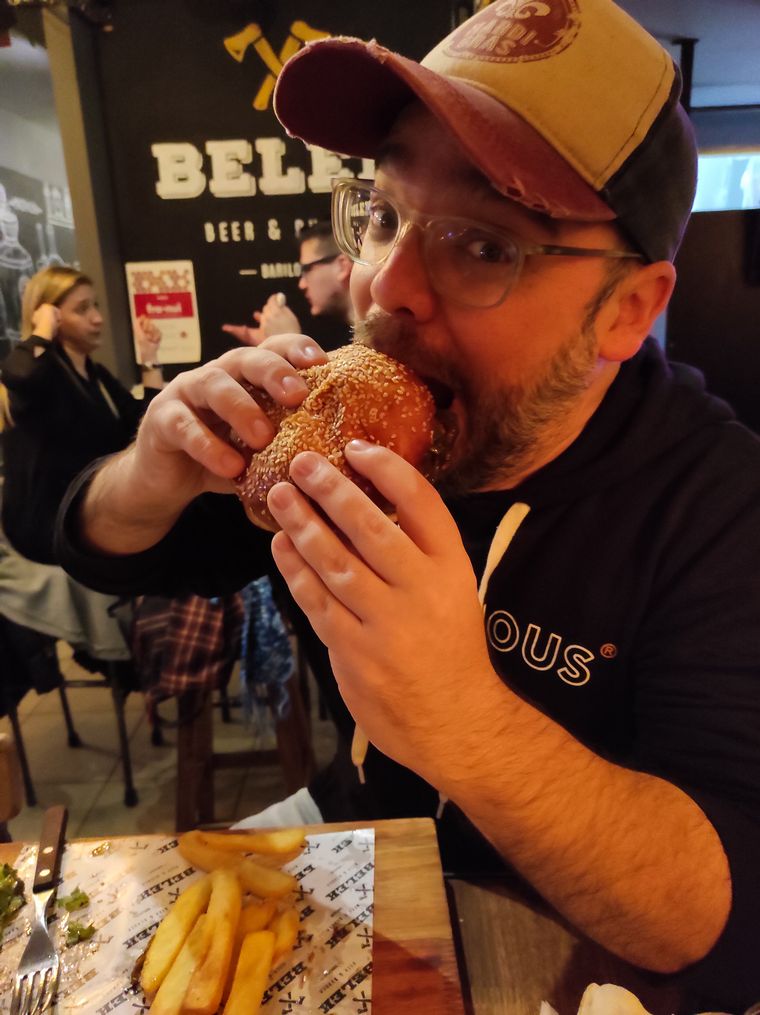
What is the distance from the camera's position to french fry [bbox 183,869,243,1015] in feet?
3.31

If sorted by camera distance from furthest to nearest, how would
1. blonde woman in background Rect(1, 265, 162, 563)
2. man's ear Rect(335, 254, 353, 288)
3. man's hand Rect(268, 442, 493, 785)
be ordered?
man's ear Rect(335, 254, 353, 288) < blonde woman in background Rect(1, 265, 162, 563) < man's hand Rect(268, 442, 493, 785)

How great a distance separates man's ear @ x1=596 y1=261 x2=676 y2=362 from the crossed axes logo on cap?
3.02 metres

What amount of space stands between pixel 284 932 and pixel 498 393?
0.94 meters

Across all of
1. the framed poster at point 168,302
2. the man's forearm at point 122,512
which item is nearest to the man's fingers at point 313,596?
the man's forearm at point 122,512

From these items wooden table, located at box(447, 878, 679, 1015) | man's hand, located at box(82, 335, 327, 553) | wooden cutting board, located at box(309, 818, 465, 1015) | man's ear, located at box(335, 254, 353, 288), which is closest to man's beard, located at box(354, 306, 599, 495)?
man's hand, located at box(82, 335, 327, 553)

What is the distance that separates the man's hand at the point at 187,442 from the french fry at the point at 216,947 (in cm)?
66

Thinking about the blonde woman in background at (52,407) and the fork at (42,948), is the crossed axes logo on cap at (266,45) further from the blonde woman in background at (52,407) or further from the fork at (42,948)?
the fork at (42,948)

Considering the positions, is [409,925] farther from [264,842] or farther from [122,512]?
[122,512]

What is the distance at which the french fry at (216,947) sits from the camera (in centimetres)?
101

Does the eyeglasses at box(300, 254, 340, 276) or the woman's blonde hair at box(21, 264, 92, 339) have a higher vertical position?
the eyeglasses at box(300, 254, 340, 276)

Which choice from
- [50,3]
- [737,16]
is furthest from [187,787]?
[737,16]

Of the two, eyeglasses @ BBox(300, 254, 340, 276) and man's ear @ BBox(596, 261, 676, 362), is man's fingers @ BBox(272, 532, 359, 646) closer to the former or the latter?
man's ear @ BBox(596, 261, 676, 362)

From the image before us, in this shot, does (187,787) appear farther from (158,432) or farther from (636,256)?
(636,256)

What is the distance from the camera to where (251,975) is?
1.06 metres
